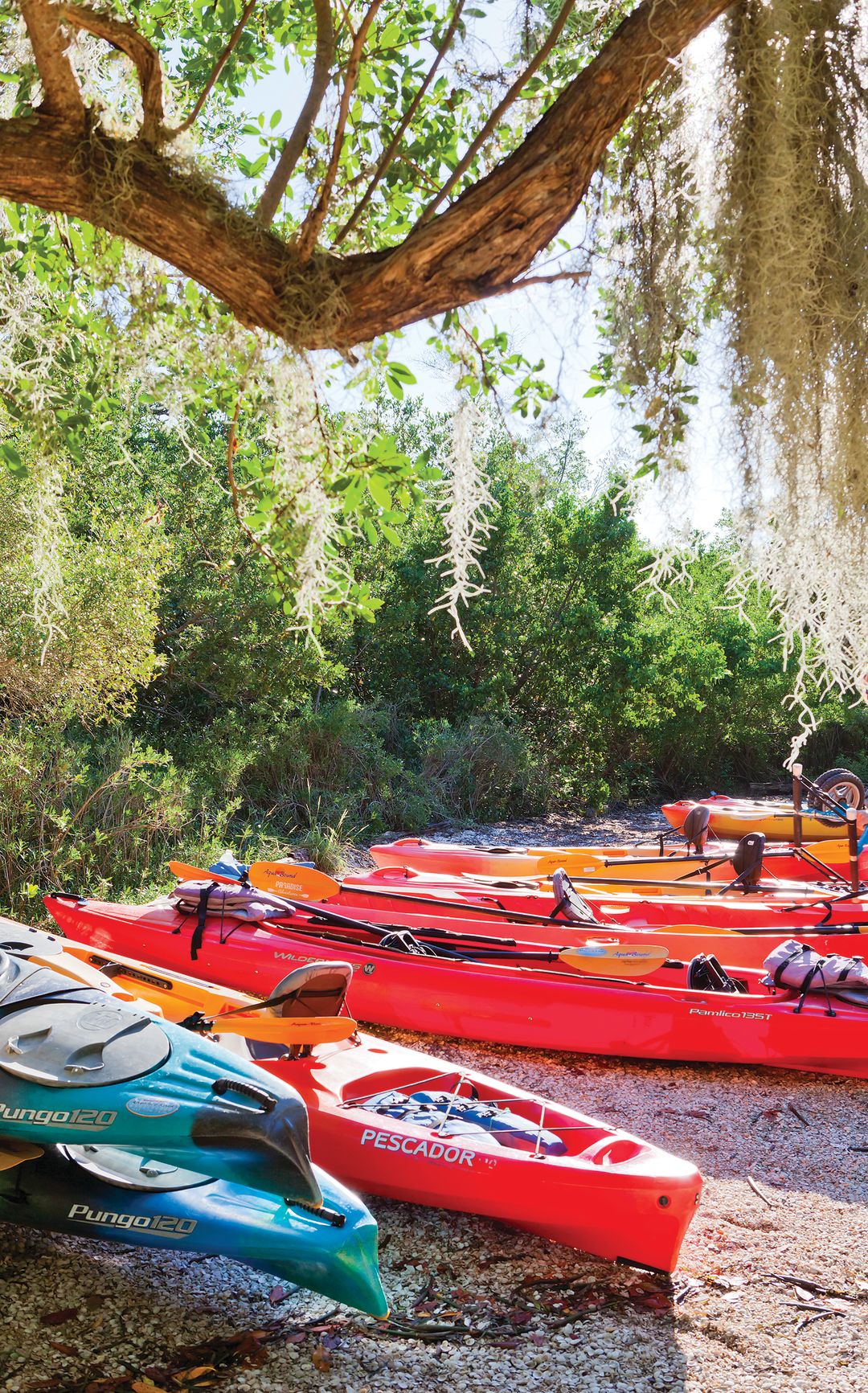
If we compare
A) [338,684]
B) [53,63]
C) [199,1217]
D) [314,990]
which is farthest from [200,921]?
[338,684]

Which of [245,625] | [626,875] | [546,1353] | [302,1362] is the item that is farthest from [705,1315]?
[245,625]

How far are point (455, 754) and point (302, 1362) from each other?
31.5ft

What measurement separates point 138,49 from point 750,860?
17.4 feet

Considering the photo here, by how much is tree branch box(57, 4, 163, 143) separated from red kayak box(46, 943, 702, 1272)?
7.82ft

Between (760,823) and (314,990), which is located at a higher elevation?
(760,823)

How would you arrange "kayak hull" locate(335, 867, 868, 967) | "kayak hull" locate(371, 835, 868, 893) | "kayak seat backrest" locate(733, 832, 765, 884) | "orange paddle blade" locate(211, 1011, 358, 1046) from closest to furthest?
"orange paddle blade" locate(211, 1011, 358, 1046)
"kayak hull" locate(335, 867, 868, 967)
"kayak seat backrest" locate(733, 832, 765, 884)
"kayak hull" locate(371, 835, 868, 893)

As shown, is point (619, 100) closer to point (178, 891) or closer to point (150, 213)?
point (150, 213)

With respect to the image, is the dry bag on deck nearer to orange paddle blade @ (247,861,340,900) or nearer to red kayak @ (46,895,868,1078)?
red kayak @ (46,895,868,1078)

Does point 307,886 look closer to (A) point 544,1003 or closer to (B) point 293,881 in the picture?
(B) point 293,881

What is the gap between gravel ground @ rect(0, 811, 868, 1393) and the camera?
96.1 inches

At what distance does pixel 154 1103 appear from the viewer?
251cm

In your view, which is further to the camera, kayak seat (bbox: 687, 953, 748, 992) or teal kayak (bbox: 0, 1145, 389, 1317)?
kayak seat (bbox: 687, 953, 748, 992)

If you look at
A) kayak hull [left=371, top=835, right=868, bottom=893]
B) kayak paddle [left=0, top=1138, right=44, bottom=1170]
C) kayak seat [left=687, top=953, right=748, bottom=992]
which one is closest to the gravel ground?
kayak paddle [left=0, top=1138, right=44, bottom=1170]

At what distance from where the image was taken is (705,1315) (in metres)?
2.76
